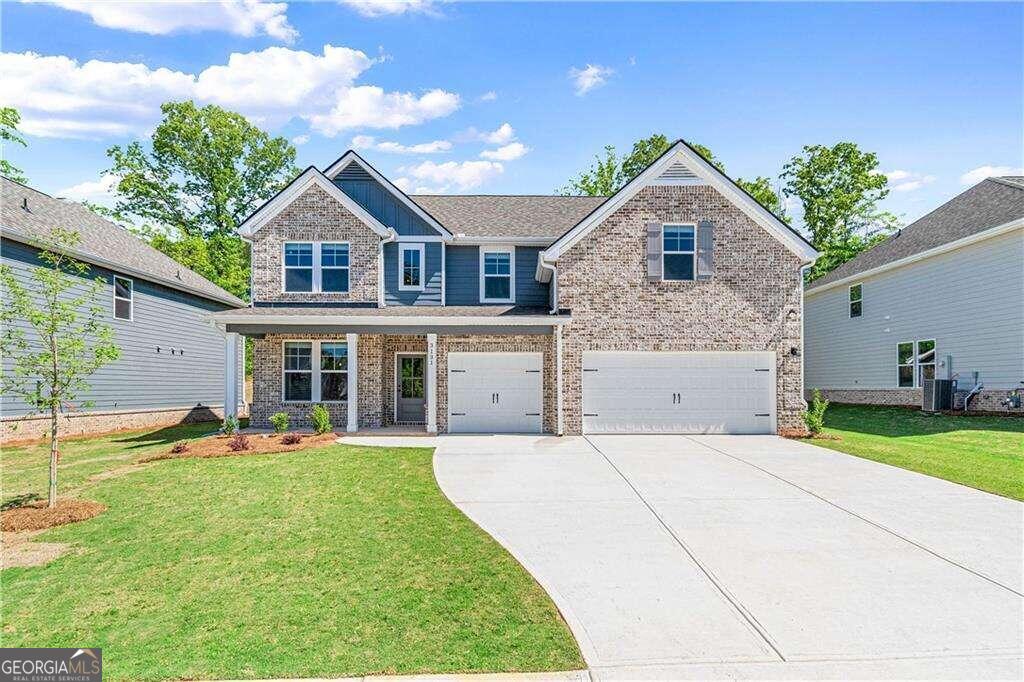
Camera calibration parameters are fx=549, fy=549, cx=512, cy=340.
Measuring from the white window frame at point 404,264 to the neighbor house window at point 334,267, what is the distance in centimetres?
164

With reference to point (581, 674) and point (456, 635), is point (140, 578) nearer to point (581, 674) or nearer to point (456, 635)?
point (456, 635)

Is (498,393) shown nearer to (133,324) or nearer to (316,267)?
(316,267)

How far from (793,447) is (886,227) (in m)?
31.1

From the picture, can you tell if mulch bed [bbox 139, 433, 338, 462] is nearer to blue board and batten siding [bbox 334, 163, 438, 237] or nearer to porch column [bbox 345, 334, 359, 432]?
porch column [bbox 345, 334, 359, 432]

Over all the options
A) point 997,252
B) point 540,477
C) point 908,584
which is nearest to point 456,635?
point 908,584

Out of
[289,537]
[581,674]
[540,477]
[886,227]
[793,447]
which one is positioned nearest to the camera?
[581,674]

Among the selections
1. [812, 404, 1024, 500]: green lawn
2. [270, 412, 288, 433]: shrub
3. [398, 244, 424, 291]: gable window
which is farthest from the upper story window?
[812, 404, 1024, 500]: green lawn

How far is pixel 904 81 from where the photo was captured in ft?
45.4

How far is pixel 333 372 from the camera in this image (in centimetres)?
1691

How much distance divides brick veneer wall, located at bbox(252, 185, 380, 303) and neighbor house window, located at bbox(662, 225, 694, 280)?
28.4 feet

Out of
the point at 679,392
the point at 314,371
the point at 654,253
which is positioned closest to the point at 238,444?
the point at 314,371

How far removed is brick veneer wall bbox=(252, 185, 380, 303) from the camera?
16.7 m

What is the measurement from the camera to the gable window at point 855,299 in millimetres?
23875

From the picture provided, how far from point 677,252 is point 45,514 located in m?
14.6
